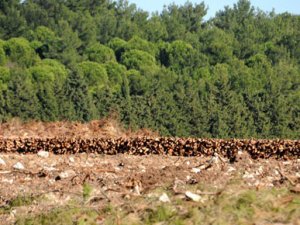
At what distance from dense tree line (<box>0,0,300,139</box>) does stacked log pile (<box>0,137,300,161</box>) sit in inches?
1017

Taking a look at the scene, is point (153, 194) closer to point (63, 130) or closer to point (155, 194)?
point (155, 194)

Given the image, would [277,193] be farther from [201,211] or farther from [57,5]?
[57,5]

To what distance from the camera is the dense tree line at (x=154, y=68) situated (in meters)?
44.1

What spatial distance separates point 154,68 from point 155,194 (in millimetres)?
59564

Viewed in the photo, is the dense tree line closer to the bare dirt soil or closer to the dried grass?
the dried grass

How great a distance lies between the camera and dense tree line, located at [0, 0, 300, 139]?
145ft

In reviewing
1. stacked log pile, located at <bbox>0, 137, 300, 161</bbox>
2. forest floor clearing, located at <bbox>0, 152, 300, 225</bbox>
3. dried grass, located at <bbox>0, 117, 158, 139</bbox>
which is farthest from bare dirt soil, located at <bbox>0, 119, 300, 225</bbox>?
dried grass, located at <bbox>0, 117, 158, 139</bbox>

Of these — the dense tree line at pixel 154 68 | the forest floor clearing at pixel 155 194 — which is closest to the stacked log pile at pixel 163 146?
the forest floor clearing at pixel 155 194

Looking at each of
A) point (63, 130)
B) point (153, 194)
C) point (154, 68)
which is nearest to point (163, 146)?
point (153, 194)

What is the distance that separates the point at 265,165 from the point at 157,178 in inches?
61.3

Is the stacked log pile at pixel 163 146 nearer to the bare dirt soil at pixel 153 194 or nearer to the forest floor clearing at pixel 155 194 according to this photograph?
the bare dirt soil at pixel 153 194

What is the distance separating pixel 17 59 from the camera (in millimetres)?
66938

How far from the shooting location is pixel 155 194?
279 inches

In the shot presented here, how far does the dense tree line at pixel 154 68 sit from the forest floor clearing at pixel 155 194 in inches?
1250
